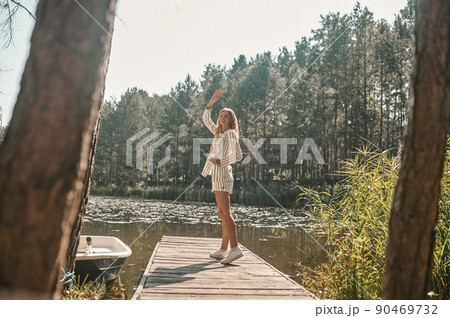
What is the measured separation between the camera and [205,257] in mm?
4293

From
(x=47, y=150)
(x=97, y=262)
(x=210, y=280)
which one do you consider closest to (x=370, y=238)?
(x=210, y=280)

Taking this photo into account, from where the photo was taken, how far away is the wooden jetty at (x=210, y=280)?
279cm

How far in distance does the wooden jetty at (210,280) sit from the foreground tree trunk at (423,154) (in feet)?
5.16

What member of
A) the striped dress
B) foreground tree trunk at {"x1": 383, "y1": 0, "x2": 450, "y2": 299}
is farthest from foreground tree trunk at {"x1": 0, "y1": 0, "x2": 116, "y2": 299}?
the striped dress

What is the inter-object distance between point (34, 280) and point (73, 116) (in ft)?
1.68

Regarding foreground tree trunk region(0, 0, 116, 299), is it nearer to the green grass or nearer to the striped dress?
the green grass

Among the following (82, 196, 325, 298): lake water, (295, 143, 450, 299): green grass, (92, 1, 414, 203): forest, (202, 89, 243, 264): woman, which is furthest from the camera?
(92, 1, 414, 203): forest

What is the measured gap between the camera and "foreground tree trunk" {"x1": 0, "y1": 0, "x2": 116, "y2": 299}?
0.95 meters

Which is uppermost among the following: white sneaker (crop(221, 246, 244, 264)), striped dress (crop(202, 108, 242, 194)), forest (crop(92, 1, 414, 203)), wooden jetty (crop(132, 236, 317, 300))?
forest (crop(92, 1, 414, 203))

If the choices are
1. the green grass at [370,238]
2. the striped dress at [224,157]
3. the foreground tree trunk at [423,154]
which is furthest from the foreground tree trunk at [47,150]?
the striped dress at [224,157]

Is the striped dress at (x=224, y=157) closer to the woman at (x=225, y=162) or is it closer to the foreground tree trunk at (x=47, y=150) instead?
the woman at (x=225, y=162)

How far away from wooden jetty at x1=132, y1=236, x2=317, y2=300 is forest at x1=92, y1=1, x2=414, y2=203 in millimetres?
10564

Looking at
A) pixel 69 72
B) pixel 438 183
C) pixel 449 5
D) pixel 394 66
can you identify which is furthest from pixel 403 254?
pixel 394 66

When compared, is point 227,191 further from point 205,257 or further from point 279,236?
point 279,236
